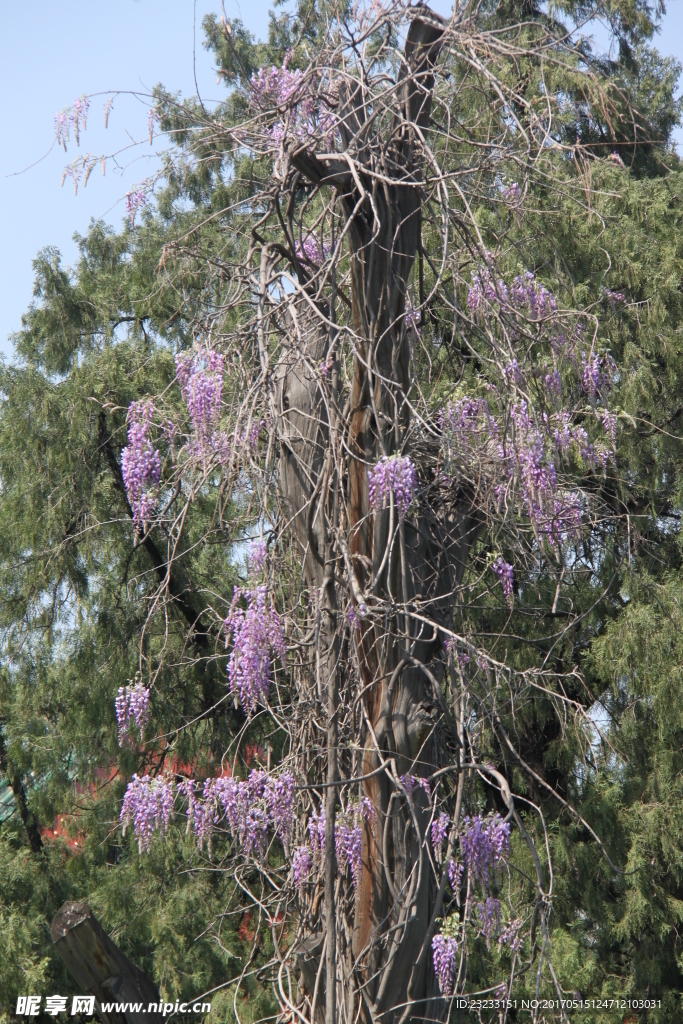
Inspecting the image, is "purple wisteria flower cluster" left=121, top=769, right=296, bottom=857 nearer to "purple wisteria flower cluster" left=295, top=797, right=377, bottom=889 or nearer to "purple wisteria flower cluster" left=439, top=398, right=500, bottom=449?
"purple wisteria flower cluster" left=295, top=797, right=377, bottom=889

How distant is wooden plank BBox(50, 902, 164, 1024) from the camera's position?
397 cm

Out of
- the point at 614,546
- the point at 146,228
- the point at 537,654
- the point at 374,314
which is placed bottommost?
the point at 537,654

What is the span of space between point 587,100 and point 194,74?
417 cm

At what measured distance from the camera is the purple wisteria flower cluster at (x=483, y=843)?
12.0 ft

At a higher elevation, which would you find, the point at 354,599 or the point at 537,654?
the point at 354,599

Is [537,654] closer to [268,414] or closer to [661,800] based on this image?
[661,800]

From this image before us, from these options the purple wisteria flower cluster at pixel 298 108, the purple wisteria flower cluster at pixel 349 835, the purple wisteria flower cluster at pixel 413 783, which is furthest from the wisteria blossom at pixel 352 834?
the purple wisteria flower cluster at pixel 298 108

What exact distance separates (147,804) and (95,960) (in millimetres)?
735

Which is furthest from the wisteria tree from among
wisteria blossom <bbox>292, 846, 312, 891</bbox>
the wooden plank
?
the wooden plank

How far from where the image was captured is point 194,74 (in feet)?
11.1

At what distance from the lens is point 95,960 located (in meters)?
4.04

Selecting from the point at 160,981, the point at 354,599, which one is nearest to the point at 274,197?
the point at 354,599

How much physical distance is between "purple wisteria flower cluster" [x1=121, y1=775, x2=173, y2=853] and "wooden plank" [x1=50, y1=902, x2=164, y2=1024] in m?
0.40

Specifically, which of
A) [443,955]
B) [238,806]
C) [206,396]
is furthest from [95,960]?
[206,396]
